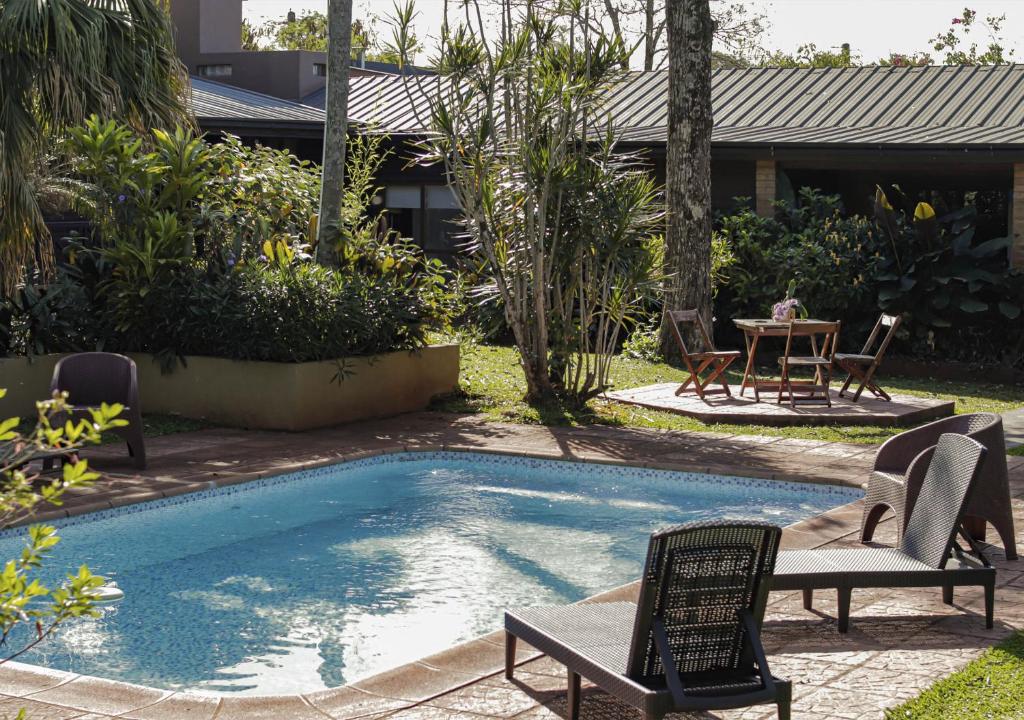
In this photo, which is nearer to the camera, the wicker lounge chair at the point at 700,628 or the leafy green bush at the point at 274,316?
the wicker lounge chair at the point at 700,628

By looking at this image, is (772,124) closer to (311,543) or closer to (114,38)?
(114,38)

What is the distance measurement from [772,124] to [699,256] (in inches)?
145

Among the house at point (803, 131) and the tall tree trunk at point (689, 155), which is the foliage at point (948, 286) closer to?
the house at point (803, 131)

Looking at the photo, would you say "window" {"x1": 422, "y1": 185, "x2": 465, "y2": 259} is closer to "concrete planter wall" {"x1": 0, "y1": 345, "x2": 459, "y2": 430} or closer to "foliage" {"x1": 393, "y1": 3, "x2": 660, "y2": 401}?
"concrete planter wall" {"x1": 0, "y1": 345, "x2": 459, "y2": 430}

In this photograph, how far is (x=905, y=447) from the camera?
273 inches

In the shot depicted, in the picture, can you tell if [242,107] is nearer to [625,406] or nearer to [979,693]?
[625,406]

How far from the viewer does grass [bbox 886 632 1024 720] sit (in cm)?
443

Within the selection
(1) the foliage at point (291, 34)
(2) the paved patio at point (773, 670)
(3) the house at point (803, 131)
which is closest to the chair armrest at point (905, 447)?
(2) the paved patio at point (773, 670)

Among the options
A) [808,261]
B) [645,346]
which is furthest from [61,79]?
[808,261]

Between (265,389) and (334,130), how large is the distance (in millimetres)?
3175

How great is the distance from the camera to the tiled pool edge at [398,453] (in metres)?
8.25

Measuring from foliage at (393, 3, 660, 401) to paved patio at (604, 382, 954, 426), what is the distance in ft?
2.85

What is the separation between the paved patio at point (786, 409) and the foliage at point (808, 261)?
2.76 metres

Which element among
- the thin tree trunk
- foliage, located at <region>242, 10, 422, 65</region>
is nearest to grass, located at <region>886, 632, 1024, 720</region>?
the thin tree trunk
